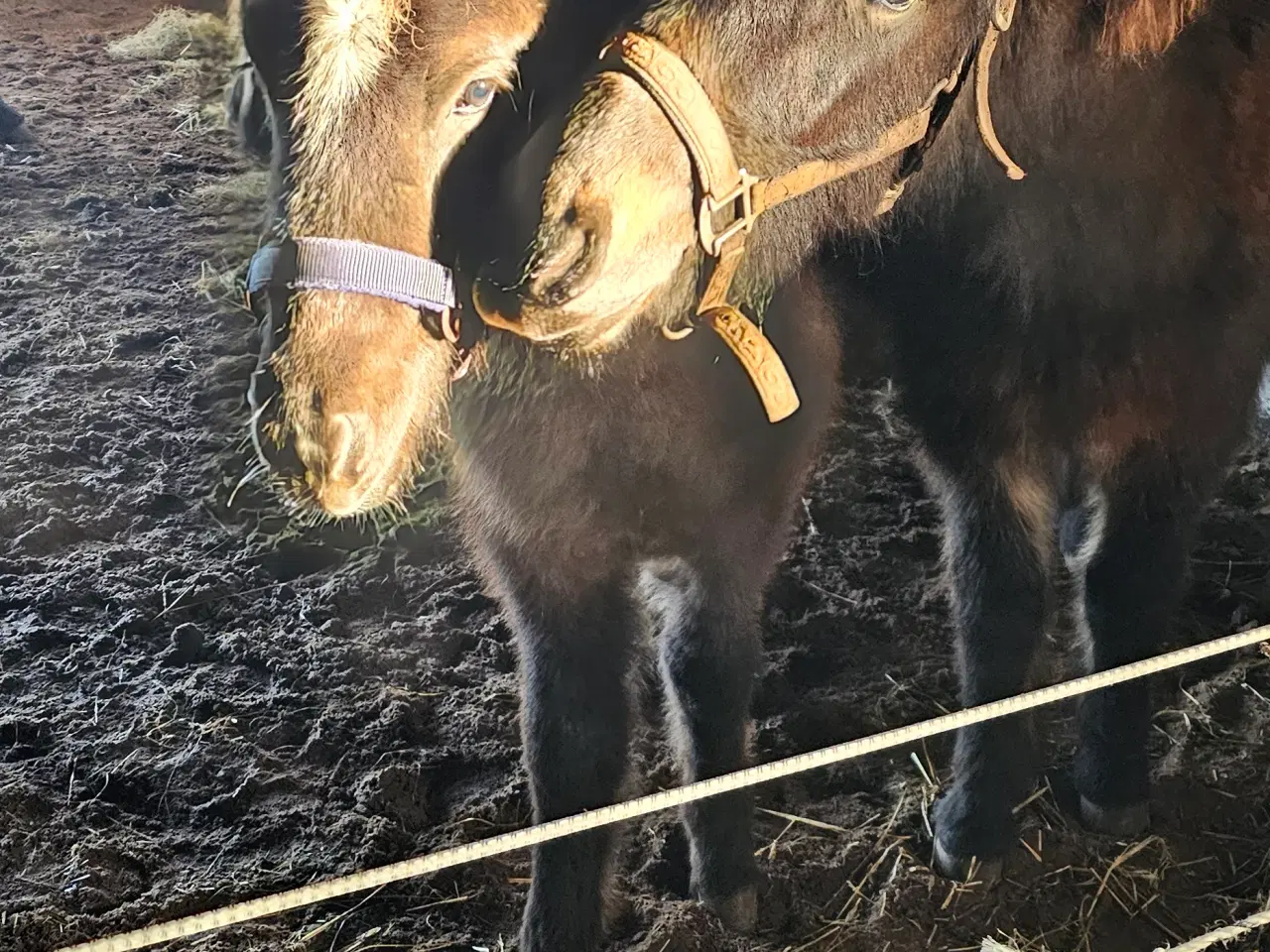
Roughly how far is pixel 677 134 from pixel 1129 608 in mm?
997

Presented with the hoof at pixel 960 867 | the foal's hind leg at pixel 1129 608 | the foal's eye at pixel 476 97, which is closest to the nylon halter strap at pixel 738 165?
the foal's eye at pixel 476 97

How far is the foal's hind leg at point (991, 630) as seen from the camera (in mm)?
1366

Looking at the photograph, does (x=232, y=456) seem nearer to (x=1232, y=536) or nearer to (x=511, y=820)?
(x=511, y=820)

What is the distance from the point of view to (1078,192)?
1.30 metres

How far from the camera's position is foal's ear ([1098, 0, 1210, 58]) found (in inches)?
45.0

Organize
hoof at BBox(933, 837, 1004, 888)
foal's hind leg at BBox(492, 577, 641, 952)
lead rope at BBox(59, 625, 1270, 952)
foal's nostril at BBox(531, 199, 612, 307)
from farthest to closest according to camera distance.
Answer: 1. hoof at BBox(933, 837, 1004, 888)
2. foal's hind leg at BBox(492, 577, 641, 952)
3. lead rope at BBox(59, 625, 1270, 952)
4. foal's nostril at BBox(531, 199, 612, 307)

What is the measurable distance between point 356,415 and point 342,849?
1.62 feet

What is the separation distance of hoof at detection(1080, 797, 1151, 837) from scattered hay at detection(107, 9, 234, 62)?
1.41 meters

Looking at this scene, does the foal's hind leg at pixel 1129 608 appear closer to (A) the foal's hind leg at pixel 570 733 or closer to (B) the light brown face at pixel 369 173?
(A) the foal's hind leg at pixel 570 733

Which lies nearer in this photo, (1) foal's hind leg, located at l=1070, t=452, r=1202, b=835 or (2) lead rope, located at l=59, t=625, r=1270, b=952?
(2) lead rope, located at l=59, t=625, r=1270, b=952

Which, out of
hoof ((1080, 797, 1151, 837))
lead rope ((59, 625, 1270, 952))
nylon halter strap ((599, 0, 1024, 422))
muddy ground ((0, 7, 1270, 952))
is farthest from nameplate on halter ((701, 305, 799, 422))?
hoof ((1080, 797, 1151, 837))

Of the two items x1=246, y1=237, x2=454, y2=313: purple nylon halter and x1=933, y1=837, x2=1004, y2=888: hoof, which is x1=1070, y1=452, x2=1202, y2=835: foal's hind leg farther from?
x1=246, y1=237, x2=454, y2=313: purple nylon halter

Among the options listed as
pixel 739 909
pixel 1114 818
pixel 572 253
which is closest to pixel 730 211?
pixel 572 253

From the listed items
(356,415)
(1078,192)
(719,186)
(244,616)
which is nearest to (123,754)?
(244,616)
